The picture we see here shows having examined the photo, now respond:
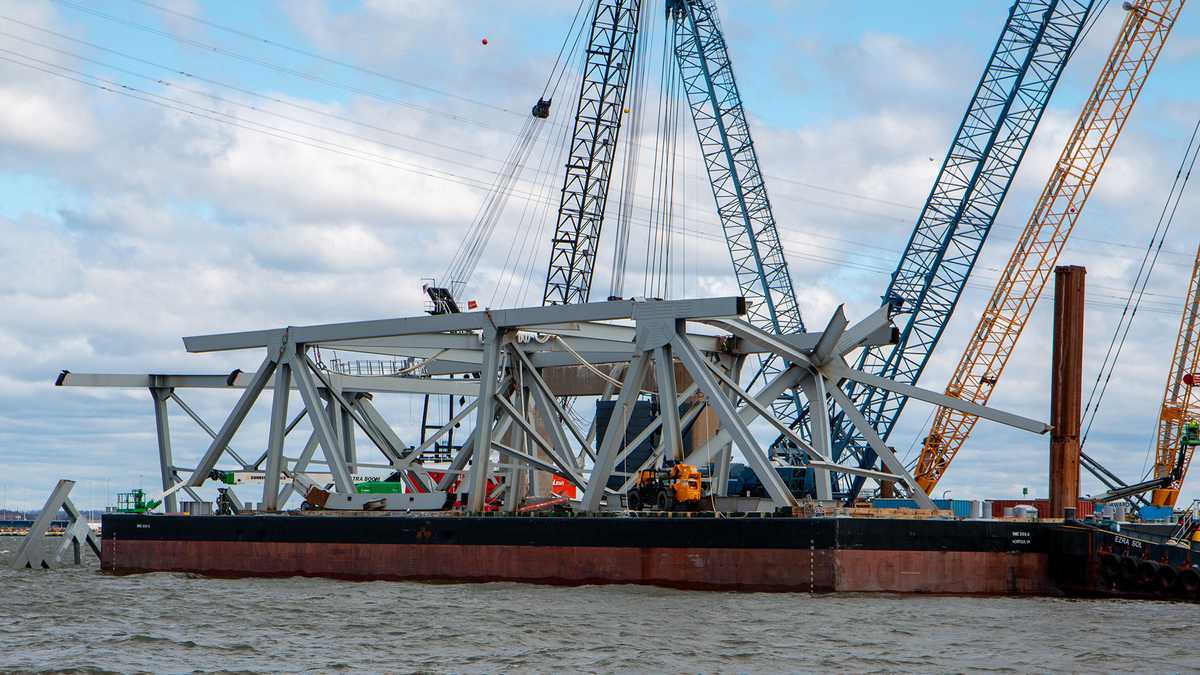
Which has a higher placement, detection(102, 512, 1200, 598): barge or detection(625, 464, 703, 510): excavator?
detection(625, 464, 703, 510): excavator

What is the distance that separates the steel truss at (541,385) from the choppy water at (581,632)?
6.91 m

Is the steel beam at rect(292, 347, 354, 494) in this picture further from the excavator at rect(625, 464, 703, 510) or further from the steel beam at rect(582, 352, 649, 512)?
the excavator at rect(625, 464, 703, 510)

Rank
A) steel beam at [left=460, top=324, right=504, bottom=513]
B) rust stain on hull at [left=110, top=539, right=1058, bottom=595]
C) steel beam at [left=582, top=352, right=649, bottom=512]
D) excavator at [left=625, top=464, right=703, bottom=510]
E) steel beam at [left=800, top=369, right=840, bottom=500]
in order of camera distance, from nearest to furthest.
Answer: rust stain on hull at [left=110, top=539, right=1058, bottom=595]
excavator at [left=625, top=464, right=703, bottom=510]
steel beam at [left=582, top=352, right=649, bottom=512]
steel beam at [left=800, top=369, right=840, bottom=500]
steel beam at [left=460, top=324, right=504, bottom=513]

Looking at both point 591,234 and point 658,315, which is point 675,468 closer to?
point 658,315

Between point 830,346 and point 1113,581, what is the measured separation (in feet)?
41.2

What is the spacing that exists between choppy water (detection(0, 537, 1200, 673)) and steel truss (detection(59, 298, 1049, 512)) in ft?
22.7

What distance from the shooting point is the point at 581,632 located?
116 ft

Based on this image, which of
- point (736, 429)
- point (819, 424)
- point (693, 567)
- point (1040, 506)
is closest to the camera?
point (693, 567)

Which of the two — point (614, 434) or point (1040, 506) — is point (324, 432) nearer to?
point (614, 434)

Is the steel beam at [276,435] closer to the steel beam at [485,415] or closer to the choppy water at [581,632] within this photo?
the steel beam at [485,415]

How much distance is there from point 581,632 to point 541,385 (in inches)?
847

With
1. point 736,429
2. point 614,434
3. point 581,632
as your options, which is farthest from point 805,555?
point 581,632

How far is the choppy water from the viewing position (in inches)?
1214

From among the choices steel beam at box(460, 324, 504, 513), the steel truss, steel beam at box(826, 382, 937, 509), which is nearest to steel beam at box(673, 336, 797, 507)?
the steel truss
